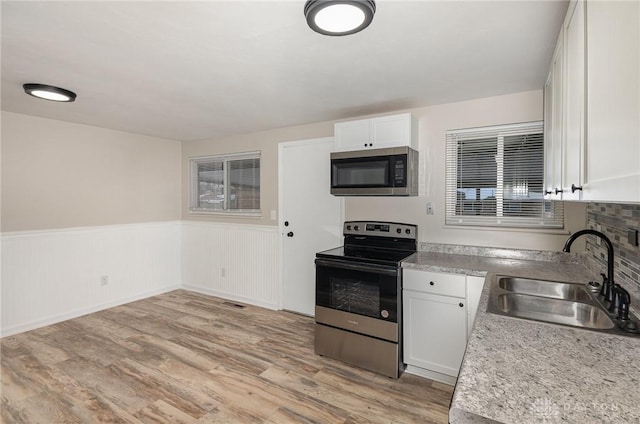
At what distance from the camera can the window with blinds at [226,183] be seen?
14.2 ft

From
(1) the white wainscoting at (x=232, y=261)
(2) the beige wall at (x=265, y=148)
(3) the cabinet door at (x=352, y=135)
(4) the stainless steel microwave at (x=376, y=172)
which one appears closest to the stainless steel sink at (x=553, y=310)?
(4) the stainless steel microwave at (x=376, y=172)

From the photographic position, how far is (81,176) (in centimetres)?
383

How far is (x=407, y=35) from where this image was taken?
1730 mm

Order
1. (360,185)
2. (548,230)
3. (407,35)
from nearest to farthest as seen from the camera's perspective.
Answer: (407,35), (548,230), (360,185)

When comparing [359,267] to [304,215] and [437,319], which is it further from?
[304,215]

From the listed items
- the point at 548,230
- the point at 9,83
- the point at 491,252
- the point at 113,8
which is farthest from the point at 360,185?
the point at 9,83

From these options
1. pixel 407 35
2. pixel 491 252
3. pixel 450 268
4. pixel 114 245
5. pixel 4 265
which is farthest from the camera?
pixel 114 245

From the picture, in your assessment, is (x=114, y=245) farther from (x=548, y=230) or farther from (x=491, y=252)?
(x=548, y=230)

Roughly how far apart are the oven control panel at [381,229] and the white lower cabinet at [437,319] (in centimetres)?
55

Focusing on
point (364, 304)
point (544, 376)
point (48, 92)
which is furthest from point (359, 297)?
point (48, 92)

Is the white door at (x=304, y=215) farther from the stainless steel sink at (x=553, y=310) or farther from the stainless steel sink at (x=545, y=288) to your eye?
the stainless steel sink at (x=553, y=310)

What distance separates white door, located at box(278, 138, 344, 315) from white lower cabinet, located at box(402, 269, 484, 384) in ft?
4.02

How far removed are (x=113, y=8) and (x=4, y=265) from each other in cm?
320

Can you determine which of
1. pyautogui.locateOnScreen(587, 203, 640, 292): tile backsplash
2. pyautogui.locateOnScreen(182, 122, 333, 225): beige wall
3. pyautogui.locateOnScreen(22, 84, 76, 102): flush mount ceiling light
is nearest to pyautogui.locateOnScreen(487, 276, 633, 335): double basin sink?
pyautogui.locateOnScreen(587, 203, 640, 292): tile backsplash
